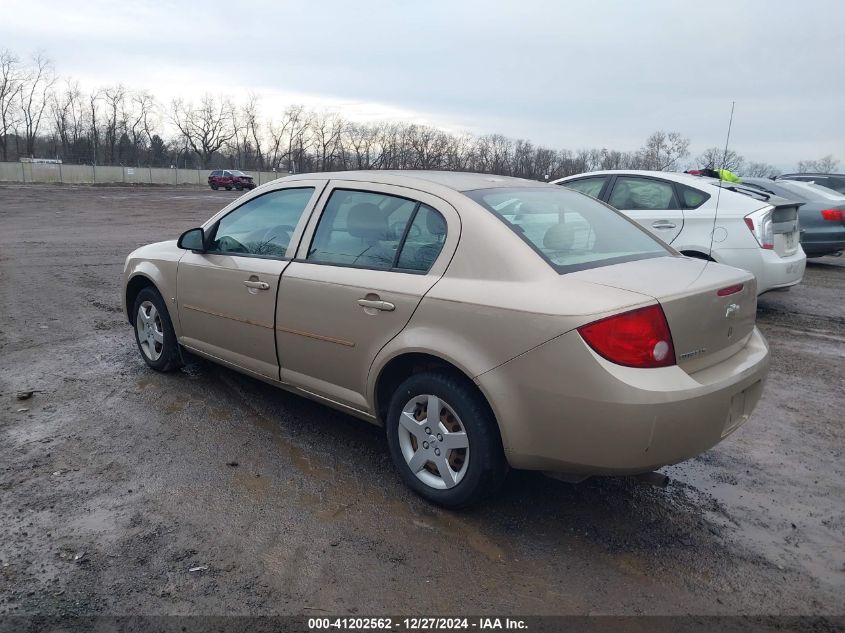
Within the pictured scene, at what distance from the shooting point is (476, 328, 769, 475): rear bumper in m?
2.61

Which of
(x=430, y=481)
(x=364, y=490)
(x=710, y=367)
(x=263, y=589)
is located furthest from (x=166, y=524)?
(x=710, y=367)

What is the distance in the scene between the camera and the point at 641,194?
7.80m

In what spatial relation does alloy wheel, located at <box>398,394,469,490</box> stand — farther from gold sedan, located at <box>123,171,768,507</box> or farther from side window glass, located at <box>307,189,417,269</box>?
side window glass, located at <box>307,189,417,269</box>

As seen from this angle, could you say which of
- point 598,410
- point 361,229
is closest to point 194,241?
point 361,229

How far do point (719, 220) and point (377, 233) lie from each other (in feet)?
16.6

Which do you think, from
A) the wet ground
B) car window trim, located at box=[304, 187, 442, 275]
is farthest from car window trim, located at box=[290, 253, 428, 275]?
the wet ground

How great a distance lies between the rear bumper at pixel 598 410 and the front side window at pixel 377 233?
0.84 m

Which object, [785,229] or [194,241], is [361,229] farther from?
[785,229]

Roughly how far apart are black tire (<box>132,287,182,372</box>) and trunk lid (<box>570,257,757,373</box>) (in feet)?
11.2

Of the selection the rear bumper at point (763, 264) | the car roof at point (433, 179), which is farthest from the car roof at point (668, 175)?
the car roof at point (433, 179)

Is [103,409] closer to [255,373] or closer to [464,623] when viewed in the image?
[255,373]

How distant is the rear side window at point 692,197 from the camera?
7336 mm

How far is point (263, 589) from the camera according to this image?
2.62m

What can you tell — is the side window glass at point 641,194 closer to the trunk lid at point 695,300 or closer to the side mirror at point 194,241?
the trunk lid at point 695,300
